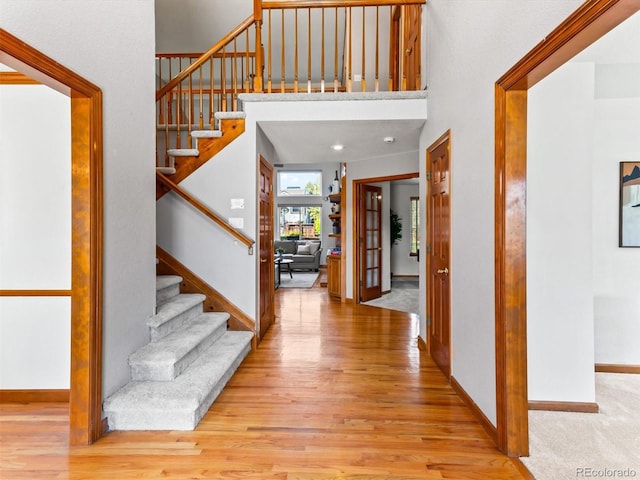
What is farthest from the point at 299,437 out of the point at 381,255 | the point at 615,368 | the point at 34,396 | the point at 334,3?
the point at 381,255

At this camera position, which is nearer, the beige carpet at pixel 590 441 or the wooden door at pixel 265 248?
the beige carpet at pixel 590 441

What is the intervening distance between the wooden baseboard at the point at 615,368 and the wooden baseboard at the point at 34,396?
428 centimetres

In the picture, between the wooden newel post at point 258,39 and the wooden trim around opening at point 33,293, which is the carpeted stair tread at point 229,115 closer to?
the wooden newel post at point 258,39

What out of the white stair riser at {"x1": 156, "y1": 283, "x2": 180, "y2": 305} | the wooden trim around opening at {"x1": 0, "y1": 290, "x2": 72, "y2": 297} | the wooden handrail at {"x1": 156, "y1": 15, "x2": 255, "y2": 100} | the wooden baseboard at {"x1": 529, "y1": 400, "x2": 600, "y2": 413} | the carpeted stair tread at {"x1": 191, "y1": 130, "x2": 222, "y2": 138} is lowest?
the wooden baseboard at {"x1": 529, "y1": 400, "x2": 600, "y2": 413}

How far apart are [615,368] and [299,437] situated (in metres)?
2.82

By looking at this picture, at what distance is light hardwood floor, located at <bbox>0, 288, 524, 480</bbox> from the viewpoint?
66.7 inches

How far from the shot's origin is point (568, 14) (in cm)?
130

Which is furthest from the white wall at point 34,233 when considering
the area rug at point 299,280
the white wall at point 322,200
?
the white wall at point 322,200

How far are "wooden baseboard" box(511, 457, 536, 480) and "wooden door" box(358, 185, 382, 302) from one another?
160 inches

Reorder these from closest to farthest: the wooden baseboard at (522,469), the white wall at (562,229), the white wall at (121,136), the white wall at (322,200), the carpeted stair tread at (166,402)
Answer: the wooden baseboard at (522,469)
the white wall at (121,136)
the carpeted stair tread at (166,402)
the white wall at (562,229)
the white wall at (322,200)

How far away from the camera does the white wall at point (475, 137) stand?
5.63 feet

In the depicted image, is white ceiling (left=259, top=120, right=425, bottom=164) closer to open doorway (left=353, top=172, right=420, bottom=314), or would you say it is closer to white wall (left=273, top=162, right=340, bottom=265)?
open doorway (left=353, top=172, right=420, bottom=314)

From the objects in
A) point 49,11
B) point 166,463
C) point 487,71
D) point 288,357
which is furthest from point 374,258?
point 49,11

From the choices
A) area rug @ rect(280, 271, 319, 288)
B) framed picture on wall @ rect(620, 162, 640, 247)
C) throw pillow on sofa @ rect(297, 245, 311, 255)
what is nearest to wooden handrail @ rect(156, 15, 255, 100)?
framed picture on wall @ rect(620, 162, 640, 247)
